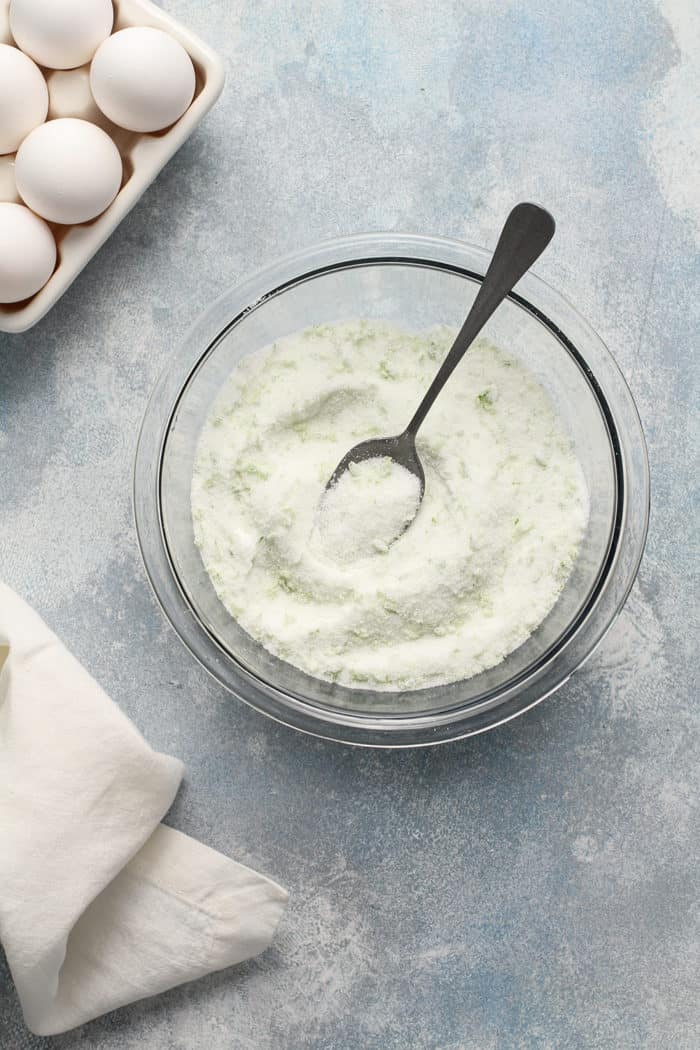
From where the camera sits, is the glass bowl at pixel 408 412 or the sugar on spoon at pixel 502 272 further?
the glass bowl at pixel 408 412

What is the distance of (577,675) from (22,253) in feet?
3.06

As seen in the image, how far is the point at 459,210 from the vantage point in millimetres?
1198

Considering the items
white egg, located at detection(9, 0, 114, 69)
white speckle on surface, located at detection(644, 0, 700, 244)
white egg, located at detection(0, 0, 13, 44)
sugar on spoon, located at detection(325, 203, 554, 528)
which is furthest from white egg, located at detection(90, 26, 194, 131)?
white speckle on surface, located at detection(644, 0, 700, 244)

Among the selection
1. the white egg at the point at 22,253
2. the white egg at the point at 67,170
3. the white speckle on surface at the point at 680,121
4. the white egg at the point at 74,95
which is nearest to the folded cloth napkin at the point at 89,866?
the white egg at the point at 22,253

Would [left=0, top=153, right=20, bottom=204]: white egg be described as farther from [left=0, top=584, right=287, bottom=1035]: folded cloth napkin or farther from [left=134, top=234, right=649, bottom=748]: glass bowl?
[left=0, top=584, right=287, bottom=1035]: folded cloth napkin

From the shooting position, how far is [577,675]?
120 cm

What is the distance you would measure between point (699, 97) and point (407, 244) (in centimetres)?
48

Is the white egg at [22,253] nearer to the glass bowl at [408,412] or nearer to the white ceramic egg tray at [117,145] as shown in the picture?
the white ceramic egg tray at [117,145]

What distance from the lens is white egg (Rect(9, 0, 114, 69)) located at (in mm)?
1070

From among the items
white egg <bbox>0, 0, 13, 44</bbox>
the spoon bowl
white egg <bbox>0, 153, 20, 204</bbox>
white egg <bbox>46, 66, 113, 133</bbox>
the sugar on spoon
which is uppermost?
white egg <bbox>0, 0, 13, 44</bbox>

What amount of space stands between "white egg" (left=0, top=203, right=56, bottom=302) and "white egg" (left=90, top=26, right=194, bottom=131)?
6.9 inches

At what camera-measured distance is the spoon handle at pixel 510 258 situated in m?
0.95

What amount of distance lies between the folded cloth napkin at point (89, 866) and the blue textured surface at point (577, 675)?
0.18ft

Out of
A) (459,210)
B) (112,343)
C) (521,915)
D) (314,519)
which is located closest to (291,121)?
(459,210)
